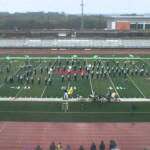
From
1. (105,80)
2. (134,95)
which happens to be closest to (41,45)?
(105,80)

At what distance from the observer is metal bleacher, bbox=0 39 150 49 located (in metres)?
36.7

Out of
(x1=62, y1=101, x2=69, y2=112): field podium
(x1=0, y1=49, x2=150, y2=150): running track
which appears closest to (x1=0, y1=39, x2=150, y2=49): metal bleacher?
(x1=62, y1=101, x2=69, y2=112): field podium

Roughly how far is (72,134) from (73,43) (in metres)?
28.0

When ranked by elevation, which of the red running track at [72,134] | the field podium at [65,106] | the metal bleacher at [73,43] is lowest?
the red running track at [72,134]

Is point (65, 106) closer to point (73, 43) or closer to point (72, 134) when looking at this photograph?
point (72, 134)

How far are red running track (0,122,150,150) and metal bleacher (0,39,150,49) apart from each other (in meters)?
25.5

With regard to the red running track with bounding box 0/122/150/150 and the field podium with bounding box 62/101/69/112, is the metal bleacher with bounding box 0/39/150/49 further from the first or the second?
the red running track with bounding box 0/122/150/150

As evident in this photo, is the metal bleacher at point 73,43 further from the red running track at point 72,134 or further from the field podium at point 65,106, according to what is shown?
the red running track at point 72,134

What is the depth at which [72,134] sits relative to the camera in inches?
410

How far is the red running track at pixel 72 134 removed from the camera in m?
9.60

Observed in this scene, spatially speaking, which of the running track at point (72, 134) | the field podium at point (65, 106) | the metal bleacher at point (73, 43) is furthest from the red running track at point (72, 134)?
the metal bleacher at point (73, 43)

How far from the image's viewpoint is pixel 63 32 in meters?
43.3

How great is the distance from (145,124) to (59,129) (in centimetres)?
355

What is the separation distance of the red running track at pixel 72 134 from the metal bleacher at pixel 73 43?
25546mm
